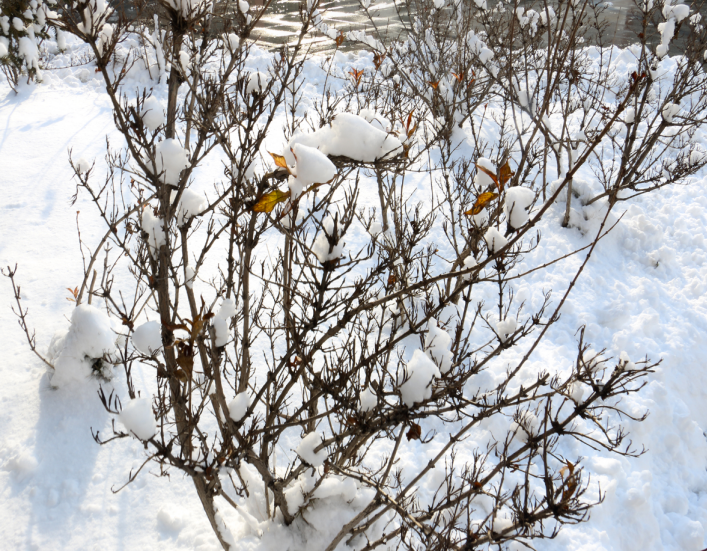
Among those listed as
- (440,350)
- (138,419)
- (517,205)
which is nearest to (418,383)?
(440,350)

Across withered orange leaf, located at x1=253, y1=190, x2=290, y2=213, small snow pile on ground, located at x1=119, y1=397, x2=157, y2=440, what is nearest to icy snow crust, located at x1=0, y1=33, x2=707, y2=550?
small snow pile on ground, located at x1=119, y1=397, x2=157, y2=440

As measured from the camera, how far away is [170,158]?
1737 mm

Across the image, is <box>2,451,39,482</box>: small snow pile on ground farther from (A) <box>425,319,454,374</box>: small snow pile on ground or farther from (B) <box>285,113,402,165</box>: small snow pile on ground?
(B) <box>285,113,402,165</box>: small snow pile on ground

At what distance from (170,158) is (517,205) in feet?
4.28

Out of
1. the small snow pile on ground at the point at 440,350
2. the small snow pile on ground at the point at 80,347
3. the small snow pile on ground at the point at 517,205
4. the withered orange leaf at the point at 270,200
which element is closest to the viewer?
the withered orange leaf at the point at 270,200

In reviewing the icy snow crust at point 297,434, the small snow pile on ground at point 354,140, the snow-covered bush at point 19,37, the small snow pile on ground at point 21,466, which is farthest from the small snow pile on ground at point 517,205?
the snow-covered bush at point 19,37

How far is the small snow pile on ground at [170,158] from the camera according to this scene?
5.68 feet

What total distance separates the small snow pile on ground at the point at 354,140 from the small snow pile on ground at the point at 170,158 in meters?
0.56

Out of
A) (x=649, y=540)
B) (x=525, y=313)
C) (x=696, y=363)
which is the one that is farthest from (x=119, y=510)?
(x=696, y=363)

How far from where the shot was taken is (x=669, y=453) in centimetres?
458

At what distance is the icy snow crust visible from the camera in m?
2.95

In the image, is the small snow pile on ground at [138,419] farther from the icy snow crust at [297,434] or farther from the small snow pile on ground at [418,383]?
the small snow pile on ground at [418,383]

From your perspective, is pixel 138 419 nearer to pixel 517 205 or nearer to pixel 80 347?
pixel 517 205

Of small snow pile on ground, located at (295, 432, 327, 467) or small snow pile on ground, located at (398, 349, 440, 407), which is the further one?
small snow pile on ground, located at (295, 432, 327, 467)
